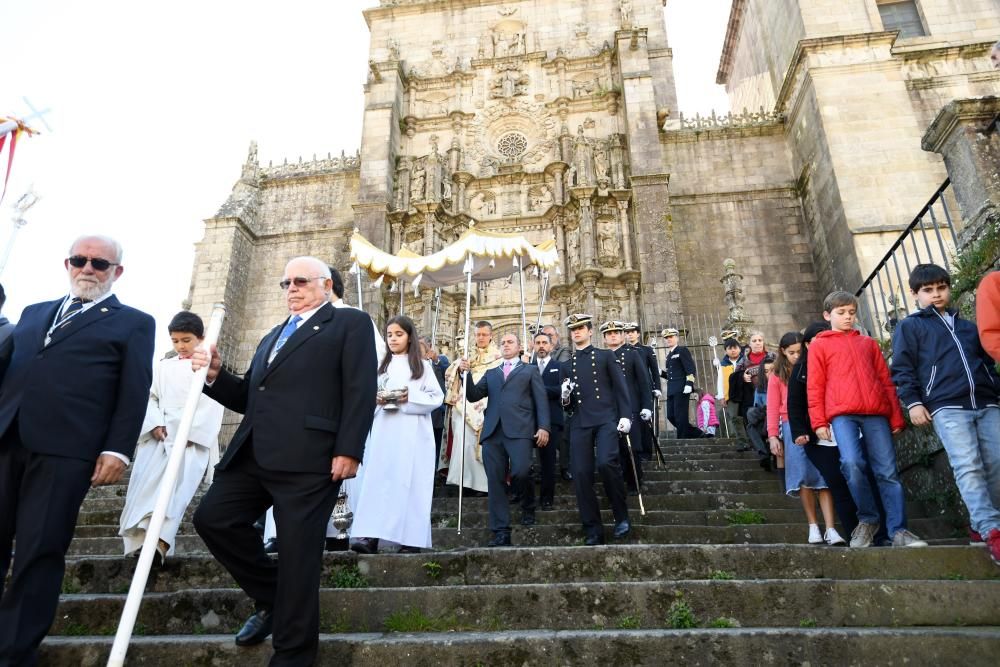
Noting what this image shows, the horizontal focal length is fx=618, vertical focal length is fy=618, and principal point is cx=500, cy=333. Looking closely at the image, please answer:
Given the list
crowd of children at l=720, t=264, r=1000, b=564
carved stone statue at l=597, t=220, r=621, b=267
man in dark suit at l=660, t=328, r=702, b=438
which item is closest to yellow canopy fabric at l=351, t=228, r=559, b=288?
man in dark suit at l=660, t=328, r=702, b=438

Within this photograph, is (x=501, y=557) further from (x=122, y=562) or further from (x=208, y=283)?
(x=208, y=283)

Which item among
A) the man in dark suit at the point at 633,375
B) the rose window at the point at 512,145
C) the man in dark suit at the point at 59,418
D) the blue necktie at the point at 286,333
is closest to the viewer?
the man in dark suit at the point at 59,418

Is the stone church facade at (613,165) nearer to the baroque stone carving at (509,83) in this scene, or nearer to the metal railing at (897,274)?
the baroque stone carving at (509,83)

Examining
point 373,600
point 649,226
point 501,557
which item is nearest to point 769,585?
point 501,557

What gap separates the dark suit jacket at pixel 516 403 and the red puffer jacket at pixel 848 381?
2342mm

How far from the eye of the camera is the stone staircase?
9.89ft

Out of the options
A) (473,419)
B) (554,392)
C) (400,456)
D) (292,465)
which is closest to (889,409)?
(554,392)

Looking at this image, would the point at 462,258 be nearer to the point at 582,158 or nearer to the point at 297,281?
the point at 297,281

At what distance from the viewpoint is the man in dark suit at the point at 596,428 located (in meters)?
5.20

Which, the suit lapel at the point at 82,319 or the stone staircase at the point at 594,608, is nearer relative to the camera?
the stone staircase at the point at 594,608

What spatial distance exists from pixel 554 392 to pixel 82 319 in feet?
16.4

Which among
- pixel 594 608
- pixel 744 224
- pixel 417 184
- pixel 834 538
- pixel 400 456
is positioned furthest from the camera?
pixel 417 184

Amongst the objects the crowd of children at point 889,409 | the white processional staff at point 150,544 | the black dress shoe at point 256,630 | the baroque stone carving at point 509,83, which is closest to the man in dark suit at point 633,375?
the crowd of children at point 889,409

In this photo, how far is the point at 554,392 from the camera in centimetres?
732
